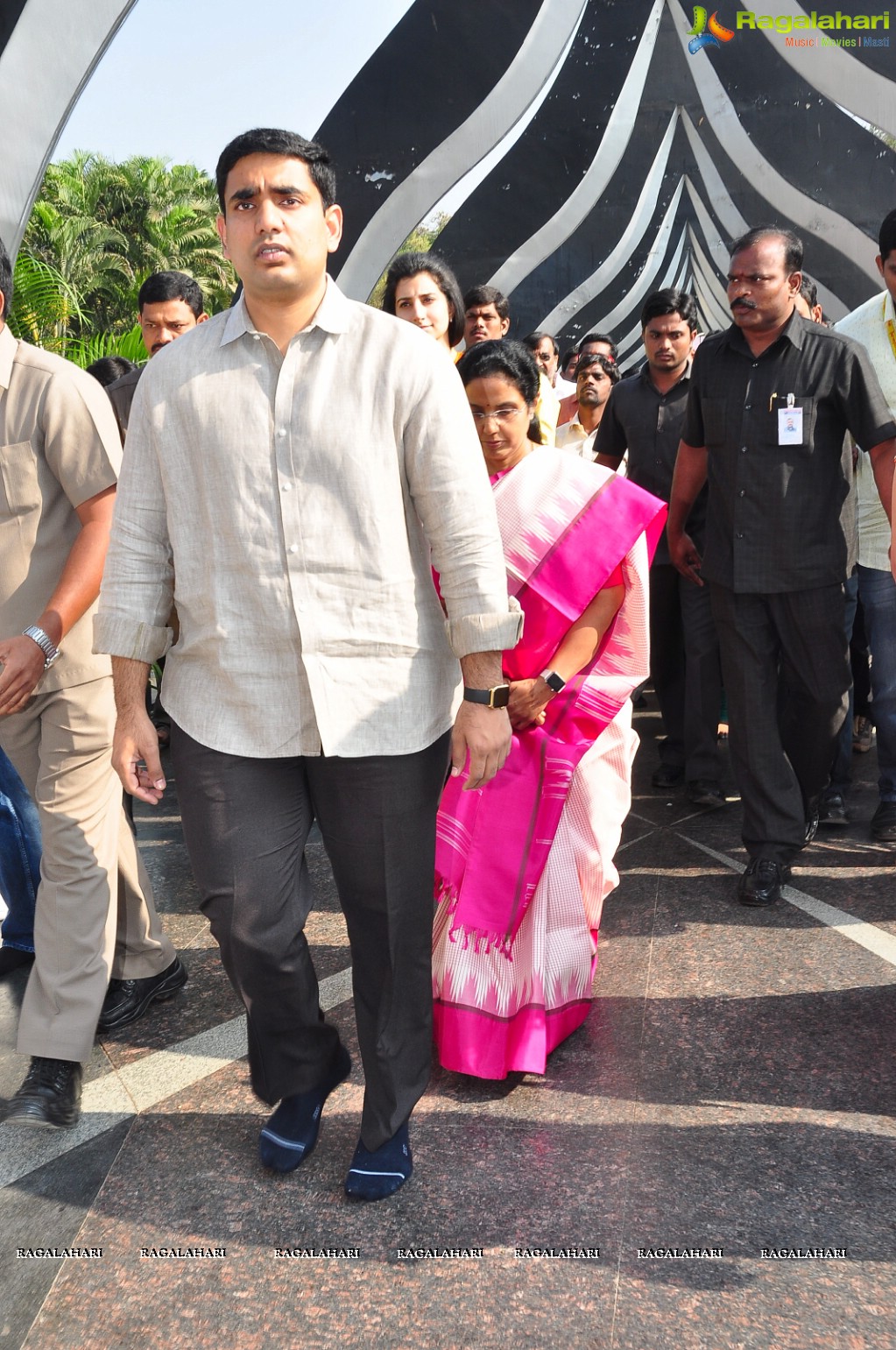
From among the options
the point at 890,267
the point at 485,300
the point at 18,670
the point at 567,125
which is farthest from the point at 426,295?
the point at 567,125

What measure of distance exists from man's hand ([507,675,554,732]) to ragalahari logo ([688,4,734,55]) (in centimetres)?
1112

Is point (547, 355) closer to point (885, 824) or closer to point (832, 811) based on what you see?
point (832, 811)

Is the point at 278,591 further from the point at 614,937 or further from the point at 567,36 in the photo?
the point at 567,36

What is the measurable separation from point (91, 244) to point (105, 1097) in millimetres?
33721

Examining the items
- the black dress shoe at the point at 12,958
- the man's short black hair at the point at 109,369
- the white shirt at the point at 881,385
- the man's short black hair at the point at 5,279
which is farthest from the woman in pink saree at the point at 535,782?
the man's short black hair at the point at 109,369

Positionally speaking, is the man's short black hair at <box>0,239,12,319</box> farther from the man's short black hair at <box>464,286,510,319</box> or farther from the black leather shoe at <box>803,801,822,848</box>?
the black leather shoe at <box>803,801,822,848</box>

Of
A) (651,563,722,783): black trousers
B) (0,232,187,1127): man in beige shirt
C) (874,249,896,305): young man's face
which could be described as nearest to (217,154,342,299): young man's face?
(0,232,187,1127): man in beige shirt

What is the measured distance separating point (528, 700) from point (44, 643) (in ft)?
3.87

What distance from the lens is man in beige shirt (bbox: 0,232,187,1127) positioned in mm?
3000

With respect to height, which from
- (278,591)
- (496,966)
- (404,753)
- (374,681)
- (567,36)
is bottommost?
(496,966)

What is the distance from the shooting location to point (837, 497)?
4184 mm

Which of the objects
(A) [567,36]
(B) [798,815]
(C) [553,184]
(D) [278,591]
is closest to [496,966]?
(D) [278,591]

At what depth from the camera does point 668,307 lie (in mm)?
5512

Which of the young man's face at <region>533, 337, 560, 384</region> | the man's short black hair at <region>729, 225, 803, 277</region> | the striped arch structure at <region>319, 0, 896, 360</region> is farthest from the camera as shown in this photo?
the striped arch structure at <region>319, 0, 896, 360</region>
